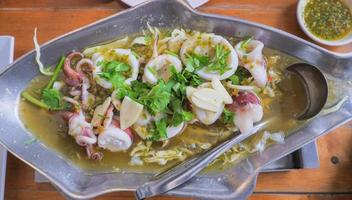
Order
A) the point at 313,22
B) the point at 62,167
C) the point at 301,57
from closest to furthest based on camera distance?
the point at 62,167
the point at 301,57
the point at 313,22

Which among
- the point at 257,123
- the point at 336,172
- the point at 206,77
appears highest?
the point at 206,77

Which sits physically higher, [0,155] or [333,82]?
[333,82]

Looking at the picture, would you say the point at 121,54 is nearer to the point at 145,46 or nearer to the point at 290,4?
the point at 145,46

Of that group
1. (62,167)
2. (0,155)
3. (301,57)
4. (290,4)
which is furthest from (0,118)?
(290,4)

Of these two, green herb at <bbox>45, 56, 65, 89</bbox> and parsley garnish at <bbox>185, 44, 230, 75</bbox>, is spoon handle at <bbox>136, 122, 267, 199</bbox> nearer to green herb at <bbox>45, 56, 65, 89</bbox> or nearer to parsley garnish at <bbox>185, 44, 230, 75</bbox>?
parsley garnish at <bbox>185, 44, 230, 75</bbox>

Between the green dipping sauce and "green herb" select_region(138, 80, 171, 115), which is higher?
the green dipping sauce

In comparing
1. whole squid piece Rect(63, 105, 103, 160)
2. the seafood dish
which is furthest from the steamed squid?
whole squid piece Rect(63, 105, 103, 160)
